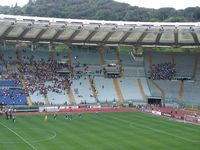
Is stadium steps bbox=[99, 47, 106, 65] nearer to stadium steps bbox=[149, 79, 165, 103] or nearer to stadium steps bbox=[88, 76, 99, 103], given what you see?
stadium steps bbox=[88, 76, 99, 103]

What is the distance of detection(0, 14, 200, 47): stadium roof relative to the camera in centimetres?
5142

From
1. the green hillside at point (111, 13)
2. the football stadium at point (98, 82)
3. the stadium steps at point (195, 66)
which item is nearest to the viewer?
the football stadium at point (98, 82)

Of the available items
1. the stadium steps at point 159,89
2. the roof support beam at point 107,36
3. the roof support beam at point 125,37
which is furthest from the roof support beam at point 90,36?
the stadium steps at point 159,89

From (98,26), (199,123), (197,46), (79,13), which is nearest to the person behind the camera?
(199,123)

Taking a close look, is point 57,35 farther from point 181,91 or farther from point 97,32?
point 181,91

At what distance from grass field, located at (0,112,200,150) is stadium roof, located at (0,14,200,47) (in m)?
12.3

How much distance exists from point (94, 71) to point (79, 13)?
67.0 metres

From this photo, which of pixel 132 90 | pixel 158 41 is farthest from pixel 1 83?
pixel 158 41

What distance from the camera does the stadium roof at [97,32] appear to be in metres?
51.4

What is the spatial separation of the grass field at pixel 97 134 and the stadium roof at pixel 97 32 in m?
12.3

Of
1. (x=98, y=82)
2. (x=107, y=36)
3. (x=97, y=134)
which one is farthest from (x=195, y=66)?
(x=97, y=134)

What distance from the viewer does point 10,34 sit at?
59.5 metres

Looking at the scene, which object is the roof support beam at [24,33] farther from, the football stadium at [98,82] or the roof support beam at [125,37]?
the roof support beam at [125,37]

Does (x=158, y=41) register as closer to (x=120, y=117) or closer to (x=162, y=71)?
(x=162, y=71)
